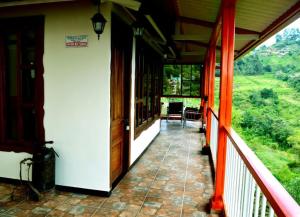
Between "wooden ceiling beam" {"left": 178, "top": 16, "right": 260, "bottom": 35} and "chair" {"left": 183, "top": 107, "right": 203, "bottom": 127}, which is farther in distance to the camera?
"chair" {"left": 183, "top": 107, "right": 203, "bottom": 127}

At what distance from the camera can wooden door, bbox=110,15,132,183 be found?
3684 millimetres

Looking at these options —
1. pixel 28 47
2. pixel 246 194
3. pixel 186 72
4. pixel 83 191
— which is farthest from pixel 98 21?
pixel 186 72

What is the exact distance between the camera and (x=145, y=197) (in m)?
3.59

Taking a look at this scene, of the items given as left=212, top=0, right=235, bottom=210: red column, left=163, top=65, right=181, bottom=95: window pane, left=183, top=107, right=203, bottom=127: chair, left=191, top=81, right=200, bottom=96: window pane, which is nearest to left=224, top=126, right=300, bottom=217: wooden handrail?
left=212, top=0, right=235, bottom=210: red column

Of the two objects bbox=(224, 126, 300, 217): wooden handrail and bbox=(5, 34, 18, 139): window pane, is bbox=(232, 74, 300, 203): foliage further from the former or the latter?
bbox=(224, 126, 300, 217): wooden handrail

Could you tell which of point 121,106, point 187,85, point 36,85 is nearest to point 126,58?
point 121,106

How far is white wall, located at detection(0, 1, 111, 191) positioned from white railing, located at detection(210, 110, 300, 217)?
164 centimetres

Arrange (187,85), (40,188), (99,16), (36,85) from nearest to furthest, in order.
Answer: (99,16)
(40,188)
(36,85)
(187,85)

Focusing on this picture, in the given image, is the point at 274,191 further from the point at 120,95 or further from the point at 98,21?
the point at 120,95

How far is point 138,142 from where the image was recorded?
17.5ft

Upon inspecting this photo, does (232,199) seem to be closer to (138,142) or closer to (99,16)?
(99,16)

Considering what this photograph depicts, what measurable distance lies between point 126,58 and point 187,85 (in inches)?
330

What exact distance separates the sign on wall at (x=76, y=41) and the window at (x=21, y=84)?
1.38ft

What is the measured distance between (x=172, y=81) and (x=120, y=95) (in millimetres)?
8733
